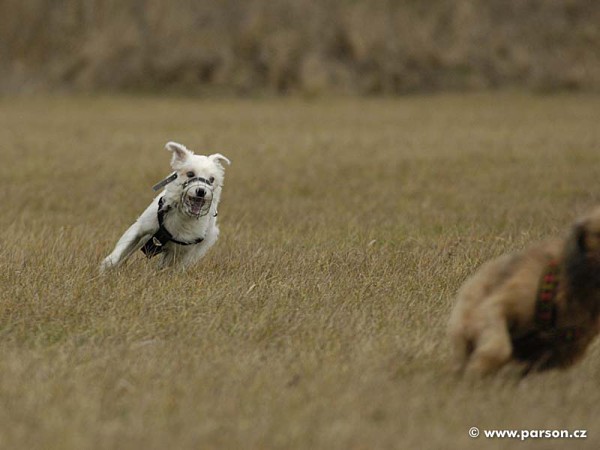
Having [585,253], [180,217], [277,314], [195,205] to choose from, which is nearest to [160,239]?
[180,217]

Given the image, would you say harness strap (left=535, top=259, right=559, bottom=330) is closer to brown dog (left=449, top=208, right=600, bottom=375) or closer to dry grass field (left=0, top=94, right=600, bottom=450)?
brown dog (left=449, top=208, right=600, bottom=375)

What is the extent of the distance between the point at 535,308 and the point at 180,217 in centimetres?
380

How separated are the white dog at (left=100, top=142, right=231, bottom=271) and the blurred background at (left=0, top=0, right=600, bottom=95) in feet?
112

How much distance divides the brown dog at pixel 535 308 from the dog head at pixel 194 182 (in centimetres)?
312

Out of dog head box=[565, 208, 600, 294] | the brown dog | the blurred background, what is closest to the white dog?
the brown dog

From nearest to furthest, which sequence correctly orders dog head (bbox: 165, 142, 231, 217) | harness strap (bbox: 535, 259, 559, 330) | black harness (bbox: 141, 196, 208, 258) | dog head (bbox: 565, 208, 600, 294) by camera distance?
dog head (bbox: 565, 208, 600, 294), harness strap (bbox: 535, 259, 559, 330), dog head (bbox: 165, 142, 231, 217), black harness (bbox: 141, 196, 208, 258)

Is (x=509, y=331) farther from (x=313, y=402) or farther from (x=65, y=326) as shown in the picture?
(x=65, y=326)

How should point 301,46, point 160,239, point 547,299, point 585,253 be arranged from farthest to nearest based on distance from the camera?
point 301,46 → point 160,239 → point 547,299 → point 585,253

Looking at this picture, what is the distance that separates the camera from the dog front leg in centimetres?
801

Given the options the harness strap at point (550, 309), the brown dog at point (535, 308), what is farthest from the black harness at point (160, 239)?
the harness strap at point (550, 309)

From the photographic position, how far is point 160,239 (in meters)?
8.32

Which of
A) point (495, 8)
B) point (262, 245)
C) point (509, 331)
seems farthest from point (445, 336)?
→ point (495, 8)

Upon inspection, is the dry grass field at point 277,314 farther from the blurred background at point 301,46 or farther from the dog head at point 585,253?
the blurred background at point 301,46

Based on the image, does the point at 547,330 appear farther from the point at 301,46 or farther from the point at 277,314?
the point at 301,46
